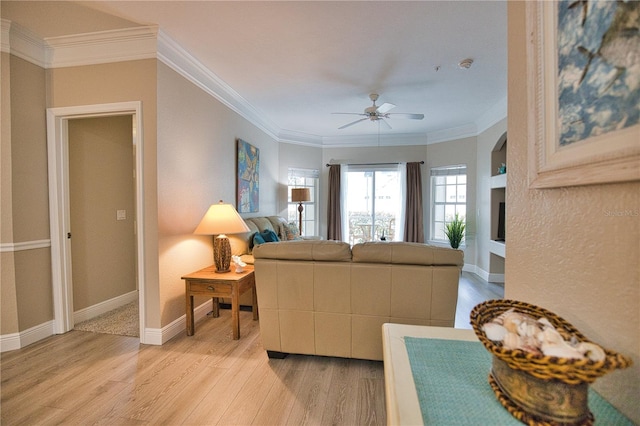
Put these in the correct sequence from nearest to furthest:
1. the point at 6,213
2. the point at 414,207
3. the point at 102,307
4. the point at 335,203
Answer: the point at 6,213 → the point at 102,307 → the point at 414,207 → the point at 335,203

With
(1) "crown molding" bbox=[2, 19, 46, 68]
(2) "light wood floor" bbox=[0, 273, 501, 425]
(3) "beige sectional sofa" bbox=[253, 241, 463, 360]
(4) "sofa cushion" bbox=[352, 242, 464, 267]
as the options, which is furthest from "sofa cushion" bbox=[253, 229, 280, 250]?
(1) "crown molding" bbox=[2, 19, 46, 68]

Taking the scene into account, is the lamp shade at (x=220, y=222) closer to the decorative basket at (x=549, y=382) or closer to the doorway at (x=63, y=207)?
the doorway at (x=63, y=207)

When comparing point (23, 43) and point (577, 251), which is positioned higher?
point (23, 43)

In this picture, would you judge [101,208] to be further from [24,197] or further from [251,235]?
[251,235]

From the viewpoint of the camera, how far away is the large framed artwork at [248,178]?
3.97m

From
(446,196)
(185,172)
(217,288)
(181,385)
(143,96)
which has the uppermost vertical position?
(143,96)

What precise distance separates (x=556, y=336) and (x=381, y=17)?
8.11 feet

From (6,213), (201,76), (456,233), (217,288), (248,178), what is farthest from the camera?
(456,233)

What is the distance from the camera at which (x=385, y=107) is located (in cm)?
353

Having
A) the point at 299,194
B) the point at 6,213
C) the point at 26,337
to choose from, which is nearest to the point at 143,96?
the point at 6,213

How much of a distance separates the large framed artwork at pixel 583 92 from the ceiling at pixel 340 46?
176 centimetres

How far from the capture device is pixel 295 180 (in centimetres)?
598

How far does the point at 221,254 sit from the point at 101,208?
173 centimetres

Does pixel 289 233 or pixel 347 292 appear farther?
pixel 289 233
